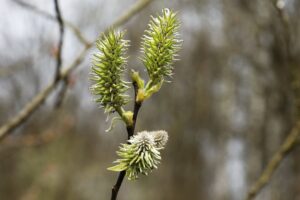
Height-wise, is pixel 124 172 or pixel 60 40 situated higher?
pixel 60 40

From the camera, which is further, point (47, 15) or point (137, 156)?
point (47, 15)

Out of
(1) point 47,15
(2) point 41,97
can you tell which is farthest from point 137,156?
(1) point 47,15

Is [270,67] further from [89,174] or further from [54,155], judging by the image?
[89,174]

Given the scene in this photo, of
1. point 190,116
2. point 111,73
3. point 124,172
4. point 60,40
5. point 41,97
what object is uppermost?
point 190,116

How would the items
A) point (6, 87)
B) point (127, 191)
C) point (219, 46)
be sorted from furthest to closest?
point (127, 191)
point (219, 46)
point (6, 87)

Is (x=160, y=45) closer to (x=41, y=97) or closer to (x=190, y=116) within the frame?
(x=41, y=97)

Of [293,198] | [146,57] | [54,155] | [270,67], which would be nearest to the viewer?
[146,57]

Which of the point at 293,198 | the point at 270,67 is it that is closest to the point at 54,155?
the point at 270,67
